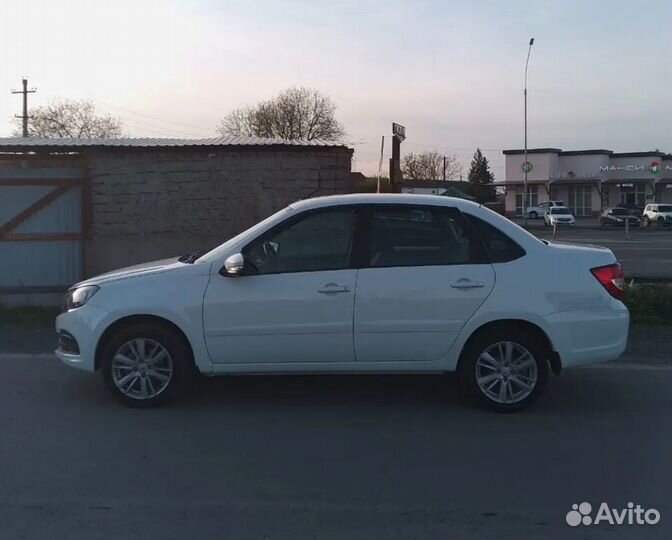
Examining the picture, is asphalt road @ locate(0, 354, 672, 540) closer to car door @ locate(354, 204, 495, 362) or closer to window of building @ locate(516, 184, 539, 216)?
car door @ locate(354, 204, 495, 362)

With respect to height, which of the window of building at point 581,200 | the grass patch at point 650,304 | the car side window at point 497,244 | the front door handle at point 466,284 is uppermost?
the window of building at point 581,200

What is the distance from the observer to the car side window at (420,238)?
7.11 m

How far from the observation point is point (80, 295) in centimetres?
727

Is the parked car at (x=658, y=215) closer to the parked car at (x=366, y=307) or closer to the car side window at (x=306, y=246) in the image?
the parked car at (x=366, y=307)

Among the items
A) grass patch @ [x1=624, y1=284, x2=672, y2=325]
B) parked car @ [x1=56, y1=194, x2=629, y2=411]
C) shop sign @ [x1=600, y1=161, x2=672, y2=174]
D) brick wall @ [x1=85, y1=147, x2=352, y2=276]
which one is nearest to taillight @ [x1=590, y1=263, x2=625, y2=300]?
parked car @ [x1=56, y1=194, x2=629, y2=411]

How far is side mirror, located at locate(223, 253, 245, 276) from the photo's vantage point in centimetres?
695

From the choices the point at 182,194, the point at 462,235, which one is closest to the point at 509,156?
the point at 182,194

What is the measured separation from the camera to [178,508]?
17.1 ft

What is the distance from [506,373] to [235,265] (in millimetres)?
2331

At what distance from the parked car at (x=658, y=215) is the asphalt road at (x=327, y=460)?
49.7m

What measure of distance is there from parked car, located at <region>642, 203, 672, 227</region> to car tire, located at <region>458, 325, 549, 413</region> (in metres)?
51.3

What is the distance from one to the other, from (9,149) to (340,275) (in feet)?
25.9

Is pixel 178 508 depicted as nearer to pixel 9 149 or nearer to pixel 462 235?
pixel 462 235

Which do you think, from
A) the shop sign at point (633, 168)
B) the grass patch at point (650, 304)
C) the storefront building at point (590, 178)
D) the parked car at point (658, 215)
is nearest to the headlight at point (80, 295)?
the grass patch at point (650, 304)
